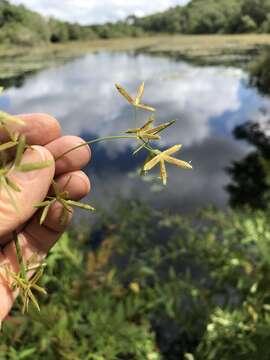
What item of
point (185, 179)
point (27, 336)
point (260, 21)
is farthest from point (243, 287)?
point (260, 21)

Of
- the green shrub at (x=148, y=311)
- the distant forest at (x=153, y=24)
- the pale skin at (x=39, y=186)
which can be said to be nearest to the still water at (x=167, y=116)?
the green shrub at (x=148, y=311)

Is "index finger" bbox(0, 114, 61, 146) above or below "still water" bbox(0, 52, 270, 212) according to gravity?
above

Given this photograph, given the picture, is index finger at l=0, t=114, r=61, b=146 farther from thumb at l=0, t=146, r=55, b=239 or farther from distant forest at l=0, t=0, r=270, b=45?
distant forest at l=0, t=0, r=270, b=45

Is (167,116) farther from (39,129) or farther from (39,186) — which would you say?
(39,186)

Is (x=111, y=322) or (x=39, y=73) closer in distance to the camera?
(x=111, y=322)

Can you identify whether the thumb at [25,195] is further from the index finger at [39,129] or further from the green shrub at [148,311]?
the green shrub at [148,311]

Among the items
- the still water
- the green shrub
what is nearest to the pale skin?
the green shrub

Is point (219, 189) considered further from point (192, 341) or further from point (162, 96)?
point (162, 96)

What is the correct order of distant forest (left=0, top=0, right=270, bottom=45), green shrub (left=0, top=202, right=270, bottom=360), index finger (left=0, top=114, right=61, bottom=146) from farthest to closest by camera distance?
Result: distant forest (left=0, top=0, right=270, bottom=45) < green shrub (left=0, top=202, right=270, bottom=360) < index finger (left=0, top=114, right=61, bottom=146)
